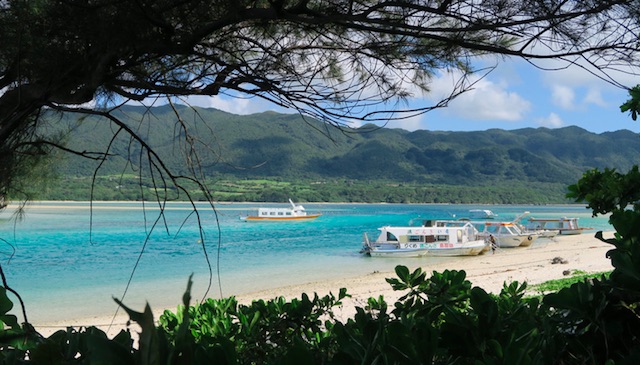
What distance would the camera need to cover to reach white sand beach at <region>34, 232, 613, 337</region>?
10.9m

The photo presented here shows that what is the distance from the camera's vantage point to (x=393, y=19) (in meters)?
1.97

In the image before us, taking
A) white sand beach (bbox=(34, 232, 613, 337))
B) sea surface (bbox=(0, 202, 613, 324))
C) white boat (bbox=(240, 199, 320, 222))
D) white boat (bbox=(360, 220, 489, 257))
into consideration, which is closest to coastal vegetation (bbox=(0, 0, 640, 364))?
sea surface (bbox=(0, 202, 613, 324))

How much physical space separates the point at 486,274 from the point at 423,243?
4.96 metres

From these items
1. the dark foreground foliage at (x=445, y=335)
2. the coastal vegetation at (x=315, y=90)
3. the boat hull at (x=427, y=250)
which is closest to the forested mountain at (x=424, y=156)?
the boat hull at (x=427, y=250)

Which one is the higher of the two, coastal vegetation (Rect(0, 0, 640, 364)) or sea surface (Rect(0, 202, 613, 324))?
coastal vegetation (Rect(0, 0, 640, 364))

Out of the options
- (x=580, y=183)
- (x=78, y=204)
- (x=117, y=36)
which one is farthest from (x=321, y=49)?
(x=78, y=204)

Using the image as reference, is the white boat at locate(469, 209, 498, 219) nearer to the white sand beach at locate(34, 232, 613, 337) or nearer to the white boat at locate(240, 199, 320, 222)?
the white boat at locate(240, 199, 320, 222)

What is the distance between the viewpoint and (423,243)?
1898 cm

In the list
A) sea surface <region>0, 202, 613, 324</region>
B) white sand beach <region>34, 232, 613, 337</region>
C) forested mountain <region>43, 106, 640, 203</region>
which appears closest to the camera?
white sand beach <region>34, 232, 613, 337</region>

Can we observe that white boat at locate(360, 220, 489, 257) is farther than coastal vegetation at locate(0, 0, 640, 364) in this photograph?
Yes

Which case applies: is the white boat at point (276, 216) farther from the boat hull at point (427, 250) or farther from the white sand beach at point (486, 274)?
the white sand beach at point (486, 274)

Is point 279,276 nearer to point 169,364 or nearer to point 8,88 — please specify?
point 8,88

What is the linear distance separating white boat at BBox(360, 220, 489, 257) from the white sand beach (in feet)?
1.32

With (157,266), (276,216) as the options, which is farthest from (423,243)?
(276,216)
